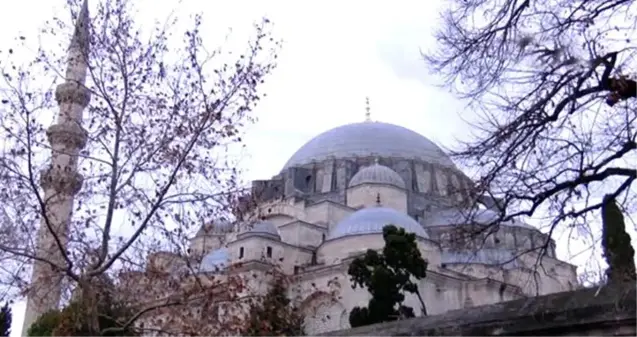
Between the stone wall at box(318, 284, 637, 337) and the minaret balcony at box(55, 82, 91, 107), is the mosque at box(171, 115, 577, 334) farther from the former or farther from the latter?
the stone wall at box(318, 284, 637, 337)

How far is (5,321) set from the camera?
17.0m

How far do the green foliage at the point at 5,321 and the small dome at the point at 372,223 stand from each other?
1394 centimetres

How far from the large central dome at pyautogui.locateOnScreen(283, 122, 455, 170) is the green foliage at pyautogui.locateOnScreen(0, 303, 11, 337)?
2376cm

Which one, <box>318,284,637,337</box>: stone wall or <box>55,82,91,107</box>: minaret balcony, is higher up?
<box>55,82,91,107</box>: minaret balcony

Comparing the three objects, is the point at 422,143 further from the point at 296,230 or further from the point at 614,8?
the point at 614,8

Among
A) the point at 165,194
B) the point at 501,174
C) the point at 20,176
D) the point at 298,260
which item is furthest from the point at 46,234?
the point at 298,260

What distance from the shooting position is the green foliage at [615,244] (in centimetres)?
545

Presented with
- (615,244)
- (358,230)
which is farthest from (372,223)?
(615,244)

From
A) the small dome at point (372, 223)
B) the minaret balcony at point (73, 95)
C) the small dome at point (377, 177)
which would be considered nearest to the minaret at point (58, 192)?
the minaret balcony at point (73, 95)

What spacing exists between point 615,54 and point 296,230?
26773mm

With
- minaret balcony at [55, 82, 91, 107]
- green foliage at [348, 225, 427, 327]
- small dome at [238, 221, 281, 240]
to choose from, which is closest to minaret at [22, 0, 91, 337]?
minaret balcony at [55, 82, 91, 107]

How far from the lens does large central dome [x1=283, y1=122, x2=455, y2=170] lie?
1570 inches

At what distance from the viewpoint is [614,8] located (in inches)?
216

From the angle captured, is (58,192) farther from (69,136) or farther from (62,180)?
(69,136)
